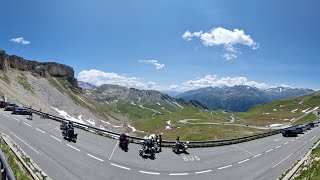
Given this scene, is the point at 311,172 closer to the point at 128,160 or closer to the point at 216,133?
the point at 128,160

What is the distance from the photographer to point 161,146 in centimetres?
3959

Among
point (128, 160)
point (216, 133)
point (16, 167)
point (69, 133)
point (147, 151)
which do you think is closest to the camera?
point (16, 167)

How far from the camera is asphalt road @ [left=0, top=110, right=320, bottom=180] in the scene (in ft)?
89.2

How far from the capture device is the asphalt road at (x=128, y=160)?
89.2 feet

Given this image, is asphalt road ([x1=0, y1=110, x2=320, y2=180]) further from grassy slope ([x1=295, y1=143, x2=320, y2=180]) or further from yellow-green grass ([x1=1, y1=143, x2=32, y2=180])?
grassy slope ([x1=295, y1=143, x2=320, y2=180])

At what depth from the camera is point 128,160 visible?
3138cm

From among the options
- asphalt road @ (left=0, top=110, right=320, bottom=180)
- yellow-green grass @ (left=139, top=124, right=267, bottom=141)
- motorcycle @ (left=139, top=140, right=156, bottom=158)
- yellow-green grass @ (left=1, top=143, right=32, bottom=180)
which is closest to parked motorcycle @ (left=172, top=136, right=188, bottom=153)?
asphalt road @ (left=0, top=110, right=320, bottom=180)

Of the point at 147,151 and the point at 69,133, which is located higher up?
the point at 69,133

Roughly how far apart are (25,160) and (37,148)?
6852 mm

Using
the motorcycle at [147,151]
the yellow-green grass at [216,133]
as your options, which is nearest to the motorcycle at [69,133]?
the motorcycle at [147,151]

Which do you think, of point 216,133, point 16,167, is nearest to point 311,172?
point 16,167

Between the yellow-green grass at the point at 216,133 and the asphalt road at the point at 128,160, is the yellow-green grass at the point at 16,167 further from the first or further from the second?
the yellow-green grass at the point at 216,133

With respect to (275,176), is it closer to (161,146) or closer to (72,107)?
(161,146)

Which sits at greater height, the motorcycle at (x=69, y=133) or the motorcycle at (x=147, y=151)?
the motorcycle at (x=69, y=133)
